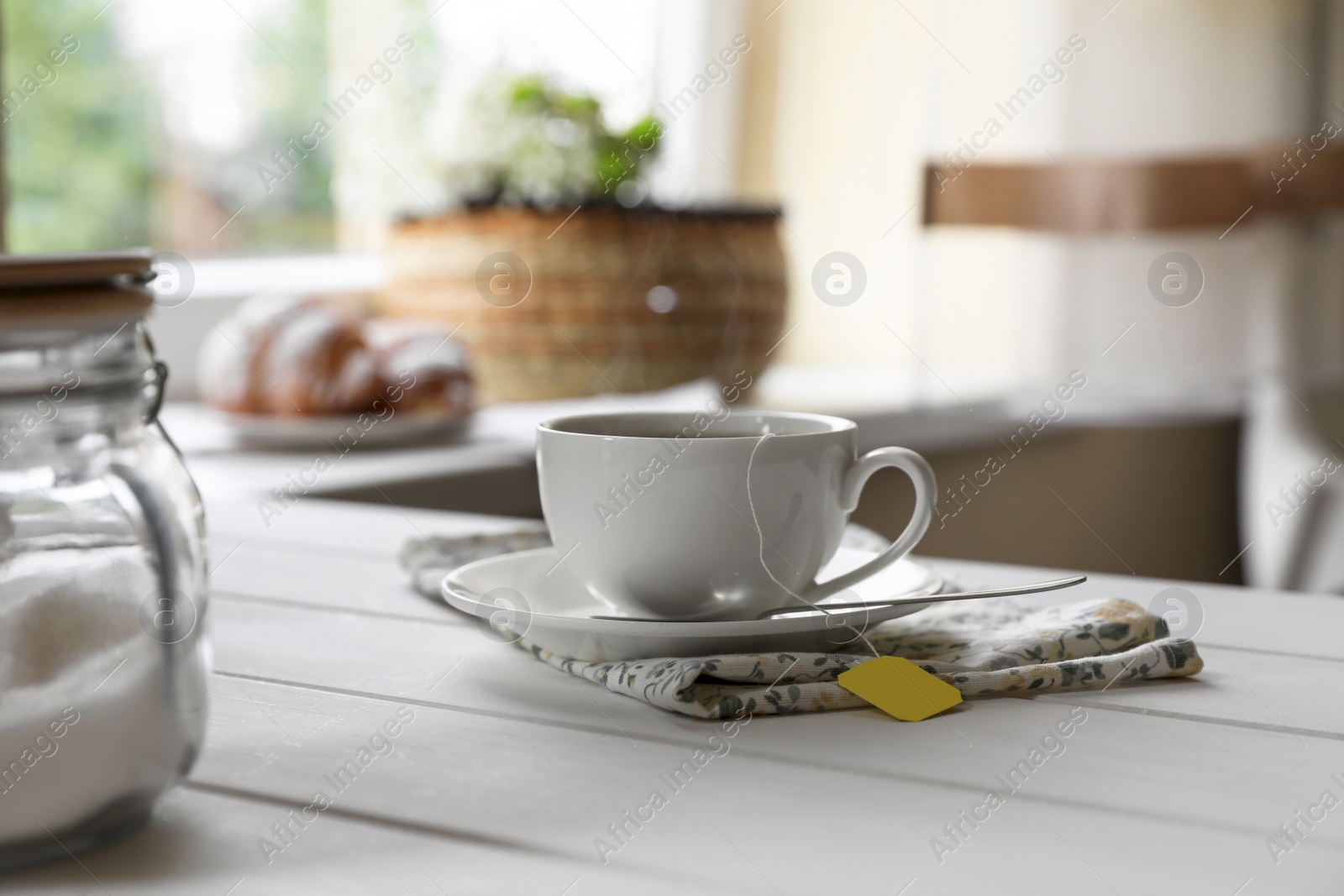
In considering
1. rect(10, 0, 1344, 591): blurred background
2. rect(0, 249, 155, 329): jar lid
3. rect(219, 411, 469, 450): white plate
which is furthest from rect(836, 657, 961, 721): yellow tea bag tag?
rect(219, 411, 469, 450): white plate

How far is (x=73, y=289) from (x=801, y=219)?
245 cm

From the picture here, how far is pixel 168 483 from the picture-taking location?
353 mm

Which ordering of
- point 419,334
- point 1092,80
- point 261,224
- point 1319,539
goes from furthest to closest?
point 1092,80 → point 261,224 → point 1319,539 → point 419,334

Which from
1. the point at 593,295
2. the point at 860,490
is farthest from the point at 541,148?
the point at 860,490

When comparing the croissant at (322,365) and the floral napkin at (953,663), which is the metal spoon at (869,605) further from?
the croissant at (322,365)

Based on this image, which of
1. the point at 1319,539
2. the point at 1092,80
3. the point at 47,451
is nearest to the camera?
the point at 47,451

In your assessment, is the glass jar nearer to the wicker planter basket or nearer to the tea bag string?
the tea bag string

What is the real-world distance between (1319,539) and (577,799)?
202 centimetres

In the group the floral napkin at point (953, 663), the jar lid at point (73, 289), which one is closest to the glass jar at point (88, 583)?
the jar lid at point (73, 289)

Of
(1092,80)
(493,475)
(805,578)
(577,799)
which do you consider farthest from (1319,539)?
(577,799)

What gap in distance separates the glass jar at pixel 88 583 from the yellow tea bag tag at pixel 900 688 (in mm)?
228

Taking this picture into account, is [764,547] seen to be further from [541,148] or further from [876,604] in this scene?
[541,148]

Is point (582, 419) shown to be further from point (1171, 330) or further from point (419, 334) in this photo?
point (1171, 330)

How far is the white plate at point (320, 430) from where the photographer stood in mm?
1396
